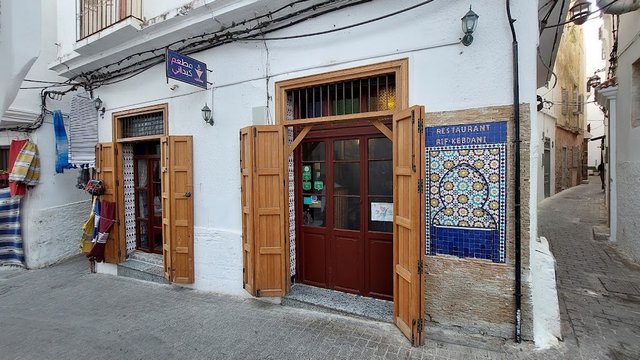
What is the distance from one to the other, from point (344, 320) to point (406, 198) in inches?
68.8

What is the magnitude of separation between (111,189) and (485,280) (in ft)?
21.6

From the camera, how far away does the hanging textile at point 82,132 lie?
644 centimetres

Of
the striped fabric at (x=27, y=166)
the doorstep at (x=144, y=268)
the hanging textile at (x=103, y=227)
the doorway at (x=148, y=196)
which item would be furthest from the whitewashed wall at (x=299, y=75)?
the striped fabric at (x=27, y=166)

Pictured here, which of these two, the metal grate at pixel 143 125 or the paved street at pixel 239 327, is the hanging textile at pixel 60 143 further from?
the paved street at pixel 239 327

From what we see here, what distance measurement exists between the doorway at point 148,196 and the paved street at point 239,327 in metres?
0.97

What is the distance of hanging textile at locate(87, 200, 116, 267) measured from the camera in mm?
6062

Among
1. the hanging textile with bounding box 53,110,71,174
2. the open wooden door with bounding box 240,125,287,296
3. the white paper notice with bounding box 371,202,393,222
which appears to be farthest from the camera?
the hanging textile with bounding box 53,110,71,174

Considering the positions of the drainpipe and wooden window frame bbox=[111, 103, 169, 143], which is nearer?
the drainpipe

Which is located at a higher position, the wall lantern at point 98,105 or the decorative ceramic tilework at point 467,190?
the wall lantern at point 98,105

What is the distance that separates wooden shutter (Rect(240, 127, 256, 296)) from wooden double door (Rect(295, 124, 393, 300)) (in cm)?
73

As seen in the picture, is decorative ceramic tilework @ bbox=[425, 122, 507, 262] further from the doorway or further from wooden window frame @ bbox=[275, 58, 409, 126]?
the doorway

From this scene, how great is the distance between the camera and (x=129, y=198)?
252 inches


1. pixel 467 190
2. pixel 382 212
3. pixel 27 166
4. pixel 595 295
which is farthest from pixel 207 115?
pixel 595 295

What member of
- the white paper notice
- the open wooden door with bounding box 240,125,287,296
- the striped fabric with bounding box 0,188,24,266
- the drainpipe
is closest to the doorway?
the striped fabric with bounding box 0,188,24,266
